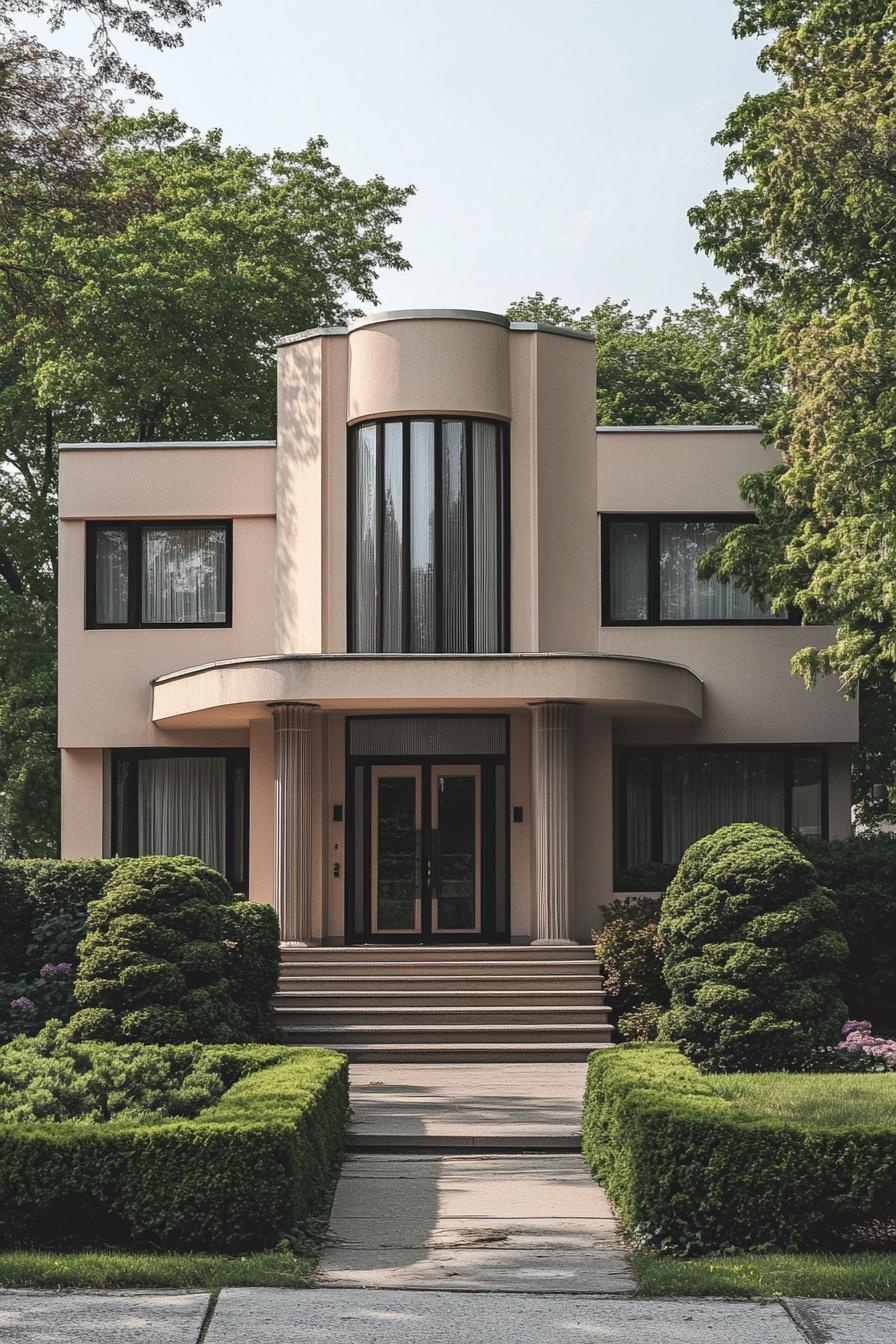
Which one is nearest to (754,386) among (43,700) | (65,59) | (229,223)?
(229,223)

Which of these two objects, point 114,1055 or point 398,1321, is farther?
point 114,1055

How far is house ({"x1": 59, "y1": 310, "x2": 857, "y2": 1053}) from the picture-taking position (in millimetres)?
21578

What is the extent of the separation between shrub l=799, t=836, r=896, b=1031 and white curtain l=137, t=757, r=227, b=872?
9142 mm

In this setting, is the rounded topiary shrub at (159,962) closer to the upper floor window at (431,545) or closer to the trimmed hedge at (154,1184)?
the trimmed hedge at (154,1184)

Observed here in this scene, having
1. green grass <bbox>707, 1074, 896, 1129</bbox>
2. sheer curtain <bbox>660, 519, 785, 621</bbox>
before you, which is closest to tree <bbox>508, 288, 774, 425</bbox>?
sheer curtain <bbox>660, 519, 785, 621</bbox>

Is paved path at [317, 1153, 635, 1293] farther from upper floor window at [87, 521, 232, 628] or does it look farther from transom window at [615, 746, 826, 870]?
upper floor window at [87, 521, 232, 628]

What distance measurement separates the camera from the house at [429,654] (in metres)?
21.6

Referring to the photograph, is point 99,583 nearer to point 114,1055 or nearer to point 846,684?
point 846,684

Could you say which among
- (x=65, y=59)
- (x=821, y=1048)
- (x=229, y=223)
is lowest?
(x=821, y=1048)

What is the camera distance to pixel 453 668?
21156 mm

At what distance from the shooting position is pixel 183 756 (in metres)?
24.5

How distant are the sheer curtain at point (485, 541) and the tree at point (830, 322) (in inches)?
124

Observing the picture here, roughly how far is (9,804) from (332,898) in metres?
11.4

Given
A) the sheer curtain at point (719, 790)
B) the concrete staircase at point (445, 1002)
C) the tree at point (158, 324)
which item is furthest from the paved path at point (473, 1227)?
the tree at point (158, 324)
